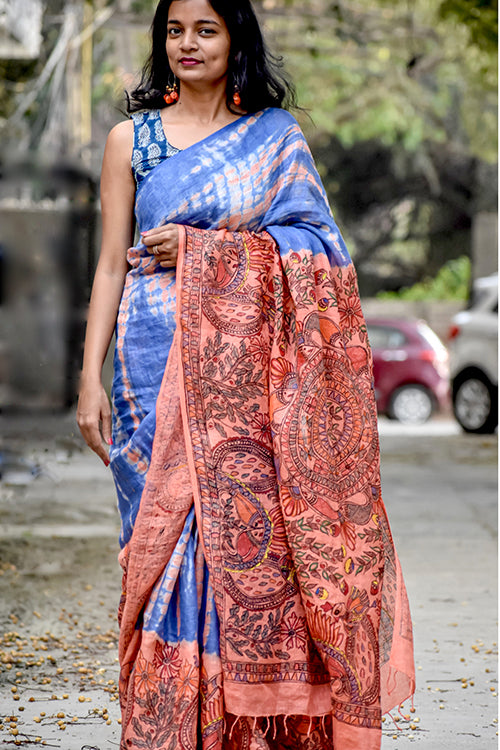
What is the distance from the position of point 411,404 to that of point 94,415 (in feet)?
52.9

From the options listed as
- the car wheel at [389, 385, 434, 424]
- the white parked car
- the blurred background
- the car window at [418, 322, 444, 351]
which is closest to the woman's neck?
the blurred background

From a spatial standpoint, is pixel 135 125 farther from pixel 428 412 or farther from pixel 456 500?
pixel 428 412

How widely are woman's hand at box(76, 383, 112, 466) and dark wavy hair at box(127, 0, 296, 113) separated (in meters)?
0.76

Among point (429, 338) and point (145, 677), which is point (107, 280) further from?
point (429, 338)

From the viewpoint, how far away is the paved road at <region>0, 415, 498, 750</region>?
3.66m

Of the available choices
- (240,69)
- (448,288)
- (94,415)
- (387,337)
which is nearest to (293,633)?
(94,415)

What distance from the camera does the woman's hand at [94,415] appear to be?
113 inches

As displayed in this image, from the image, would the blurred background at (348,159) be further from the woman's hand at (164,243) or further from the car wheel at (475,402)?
the woman's hand at (164,243)

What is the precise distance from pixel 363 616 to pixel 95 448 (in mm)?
775

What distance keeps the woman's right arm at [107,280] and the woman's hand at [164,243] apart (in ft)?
0.51

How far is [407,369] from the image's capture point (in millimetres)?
18281

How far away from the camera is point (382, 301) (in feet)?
81.6

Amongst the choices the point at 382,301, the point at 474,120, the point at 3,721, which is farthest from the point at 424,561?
the point at 382,301

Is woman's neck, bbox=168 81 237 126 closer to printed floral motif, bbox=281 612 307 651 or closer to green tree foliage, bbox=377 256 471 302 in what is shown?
printed floral motif, bbox=281 612 307 651
